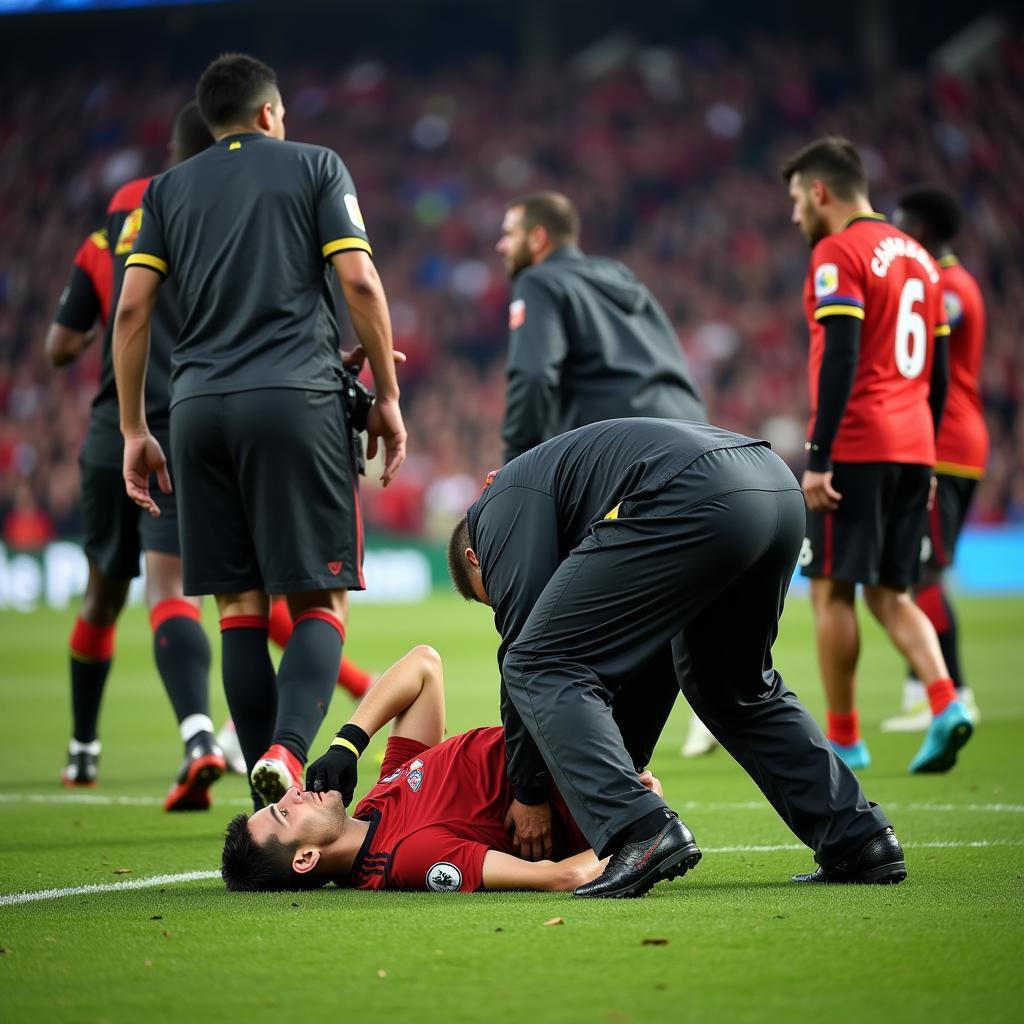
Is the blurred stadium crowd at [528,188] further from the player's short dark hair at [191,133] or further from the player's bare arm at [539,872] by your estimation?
the player's bare arm at [539,872]

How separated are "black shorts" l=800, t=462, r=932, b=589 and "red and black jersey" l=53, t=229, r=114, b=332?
2880 mm

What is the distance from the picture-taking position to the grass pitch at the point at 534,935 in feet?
9.27

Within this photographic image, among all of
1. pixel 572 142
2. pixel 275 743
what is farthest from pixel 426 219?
pixel 275 743

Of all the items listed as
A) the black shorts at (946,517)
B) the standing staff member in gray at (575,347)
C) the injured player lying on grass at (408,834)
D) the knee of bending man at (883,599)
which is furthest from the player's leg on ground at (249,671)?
the black shorts at (946,517)

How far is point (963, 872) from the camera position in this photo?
4238 millimetres

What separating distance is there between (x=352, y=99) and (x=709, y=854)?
27.7 metres

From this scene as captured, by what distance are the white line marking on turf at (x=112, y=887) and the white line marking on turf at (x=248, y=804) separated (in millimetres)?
1529

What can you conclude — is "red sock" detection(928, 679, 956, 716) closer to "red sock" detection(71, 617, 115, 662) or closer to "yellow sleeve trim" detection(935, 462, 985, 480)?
"yellow sleeve trim" detection(935, 462, 985, 480)

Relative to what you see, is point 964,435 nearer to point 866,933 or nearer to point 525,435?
point 525,435

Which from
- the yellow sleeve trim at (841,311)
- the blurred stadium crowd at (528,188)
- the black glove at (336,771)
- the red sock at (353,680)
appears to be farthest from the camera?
the blurred stadium crowd at (528,188)

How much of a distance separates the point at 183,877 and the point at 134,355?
1.61 meters

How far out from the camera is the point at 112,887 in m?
4.30

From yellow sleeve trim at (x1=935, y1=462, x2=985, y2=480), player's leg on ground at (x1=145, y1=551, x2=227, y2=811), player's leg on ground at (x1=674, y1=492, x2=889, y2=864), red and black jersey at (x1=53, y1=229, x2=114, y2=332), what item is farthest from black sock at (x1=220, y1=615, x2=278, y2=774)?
yellow sleeve trim at (x1=935, y1=462, x2=985, y2=480)

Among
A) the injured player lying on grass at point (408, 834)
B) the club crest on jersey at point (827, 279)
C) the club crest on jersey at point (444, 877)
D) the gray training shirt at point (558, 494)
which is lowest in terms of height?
the club crest on jersey at point (444, 877)
